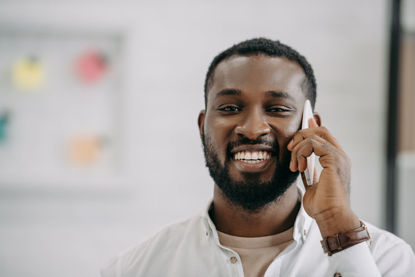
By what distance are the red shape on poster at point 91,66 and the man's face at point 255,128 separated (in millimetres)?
1410

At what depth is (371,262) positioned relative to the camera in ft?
3.58

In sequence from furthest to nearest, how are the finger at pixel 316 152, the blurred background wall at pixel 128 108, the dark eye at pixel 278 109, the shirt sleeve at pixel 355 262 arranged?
the blurred background wall at pixel 128 108
the dark eye at pixel 278 109
the finger at pixel 316 152
the shirt sleeve at pixel 355 262

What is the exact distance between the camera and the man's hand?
114 centimetres

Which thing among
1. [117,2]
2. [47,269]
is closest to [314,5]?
[117,2]

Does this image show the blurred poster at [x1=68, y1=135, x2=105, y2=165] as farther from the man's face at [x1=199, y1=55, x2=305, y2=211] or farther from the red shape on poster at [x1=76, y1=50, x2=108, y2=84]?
the man's face at [x1=199, y1=55, x2=305, y2=211]

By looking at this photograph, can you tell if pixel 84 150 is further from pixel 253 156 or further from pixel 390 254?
pixel 390 254

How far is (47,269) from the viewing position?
253 centimetres

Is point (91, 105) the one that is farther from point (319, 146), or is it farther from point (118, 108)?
point (319, 146)

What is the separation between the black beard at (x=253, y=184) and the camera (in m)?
1.26

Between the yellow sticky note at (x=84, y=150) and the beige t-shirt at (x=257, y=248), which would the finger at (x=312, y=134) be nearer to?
the beige t-shirt at (x=257, y=248)

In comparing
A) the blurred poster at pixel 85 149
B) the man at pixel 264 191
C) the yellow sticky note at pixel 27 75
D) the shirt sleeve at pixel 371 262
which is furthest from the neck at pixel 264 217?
the yellow sticky note at pixel 27 75

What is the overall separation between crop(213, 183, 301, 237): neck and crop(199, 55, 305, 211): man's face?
0.03 m

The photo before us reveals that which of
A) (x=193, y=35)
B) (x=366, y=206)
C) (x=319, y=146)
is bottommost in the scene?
(x=366, y=206)

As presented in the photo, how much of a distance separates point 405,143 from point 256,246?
5.34ft
